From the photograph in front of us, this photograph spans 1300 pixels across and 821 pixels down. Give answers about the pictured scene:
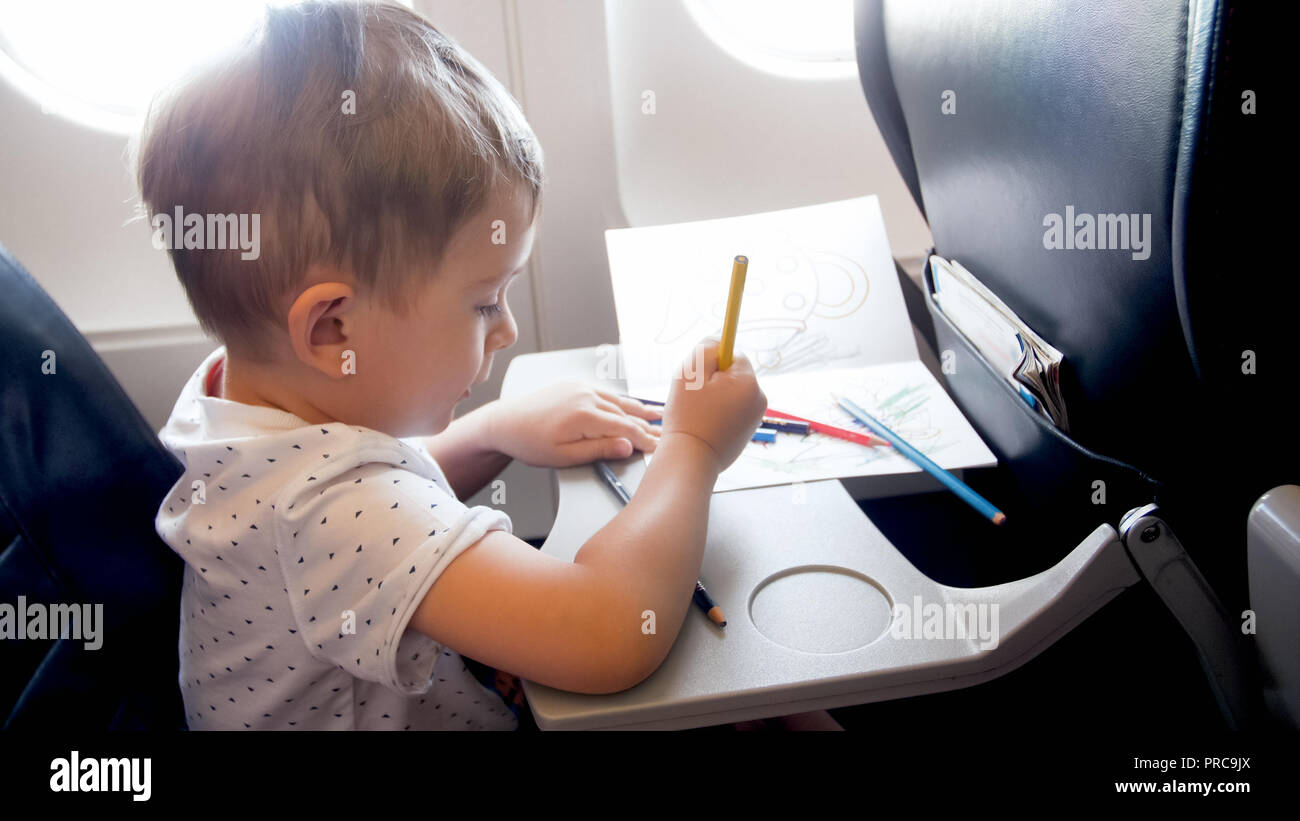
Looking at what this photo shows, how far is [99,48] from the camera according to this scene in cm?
110

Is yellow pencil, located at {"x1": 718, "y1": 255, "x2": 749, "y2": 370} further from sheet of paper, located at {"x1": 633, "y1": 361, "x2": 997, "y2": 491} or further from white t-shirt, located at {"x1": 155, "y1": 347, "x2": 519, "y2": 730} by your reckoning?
white t-shirt, located at {"x1": 155, "y1": 347, "x2": 519, "y2": 730}

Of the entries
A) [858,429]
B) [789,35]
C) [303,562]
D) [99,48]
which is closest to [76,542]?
[303,562]

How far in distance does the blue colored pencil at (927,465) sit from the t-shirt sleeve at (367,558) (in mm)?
346

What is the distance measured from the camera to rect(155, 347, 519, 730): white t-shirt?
54 centimetres

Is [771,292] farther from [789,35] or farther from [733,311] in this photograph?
[789,35]

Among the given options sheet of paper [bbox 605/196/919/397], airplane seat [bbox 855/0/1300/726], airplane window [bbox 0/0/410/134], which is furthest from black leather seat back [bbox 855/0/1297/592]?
airplane window [bbox 0/0/410/134]

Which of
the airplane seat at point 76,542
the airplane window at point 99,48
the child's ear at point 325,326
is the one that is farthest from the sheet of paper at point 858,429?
the airplane window at point 99,48

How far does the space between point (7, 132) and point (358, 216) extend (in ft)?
2.58

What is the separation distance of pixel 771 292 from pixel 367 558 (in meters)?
0.53

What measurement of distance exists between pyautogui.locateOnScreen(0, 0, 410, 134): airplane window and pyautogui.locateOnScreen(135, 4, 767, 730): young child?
0.61m

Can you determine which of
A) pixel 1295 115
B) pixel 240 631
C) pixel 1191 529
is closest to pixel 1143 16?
pixel 1295 115

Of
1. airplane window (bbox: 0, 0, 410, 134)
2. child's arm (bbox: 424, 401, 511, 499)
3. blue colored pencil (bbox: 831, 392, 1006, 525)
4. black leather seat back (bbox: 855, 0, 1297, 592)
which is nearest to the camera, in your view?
black leather seat back (bbox: 855, 0, 1297, 592)

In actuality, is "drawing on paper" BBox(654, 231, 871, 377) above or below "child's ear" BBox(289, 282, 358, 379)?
below
